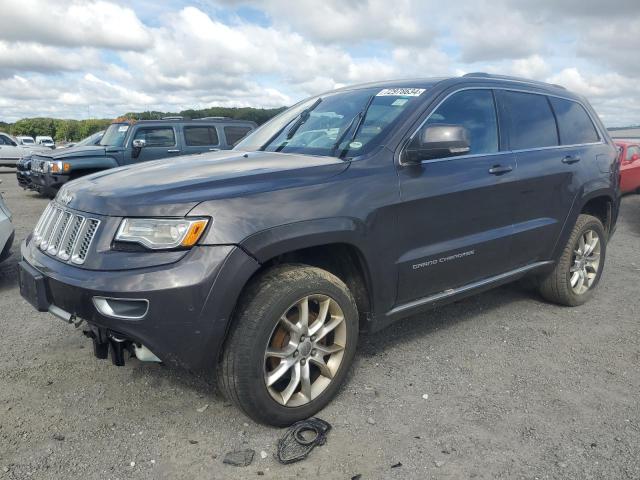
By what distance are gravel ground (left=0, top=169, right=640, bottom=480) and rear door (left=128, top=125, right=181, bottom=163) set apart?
668 centimetres

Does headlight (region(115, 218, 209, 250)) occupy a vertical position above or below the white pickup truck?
above

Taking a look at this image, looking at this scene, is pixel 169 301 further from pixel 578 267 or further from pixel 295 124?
pixel 578 267

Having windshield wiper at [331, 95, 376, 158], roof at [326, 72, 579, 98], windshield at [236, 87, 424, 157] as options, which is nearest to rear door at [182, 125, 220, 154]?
windshield at [236, 87, 424, 157]

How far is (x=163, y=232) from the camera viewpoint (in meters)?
2.47

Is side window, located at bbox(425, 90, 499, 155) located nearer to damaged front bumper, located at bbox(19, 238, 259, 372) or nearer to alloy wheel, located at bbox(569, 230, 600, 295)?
alloy wheel, located at bbox(569, 230, 600, 295)

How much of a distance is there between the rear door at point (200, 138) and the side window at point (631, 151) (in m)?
8.58

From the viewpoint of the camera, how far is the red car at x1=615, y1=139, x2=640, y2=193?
11359 millimetres

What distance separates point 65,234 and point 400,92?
2.22 m

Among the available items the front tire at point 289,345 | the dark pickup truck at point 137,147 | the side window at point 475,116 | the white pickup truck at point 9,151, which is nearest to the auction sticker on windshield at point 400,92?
the side window at point 475,116

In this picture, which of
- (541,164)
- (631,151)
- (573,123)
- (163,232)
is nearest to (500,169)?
(541,164)

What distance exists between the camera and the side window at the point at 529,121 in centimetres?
400

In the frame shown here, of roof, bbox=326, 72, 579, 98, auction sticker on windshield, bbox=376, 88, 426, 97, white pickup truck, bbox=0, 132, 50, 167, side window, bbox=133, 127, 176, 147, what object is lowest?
white pickup truck, bbox=0, 132, 50, 167

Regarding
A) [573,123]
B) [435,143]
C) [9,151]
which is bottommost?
[9,151]

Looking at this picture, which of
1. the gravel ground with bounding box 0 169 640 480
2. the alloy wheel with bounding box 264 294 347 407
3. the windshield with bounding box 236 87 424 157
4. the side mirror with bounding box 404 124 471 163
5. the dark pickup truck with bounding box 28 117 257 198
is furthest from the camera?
the dark pickup truck with bounding box 28 117 257 198
